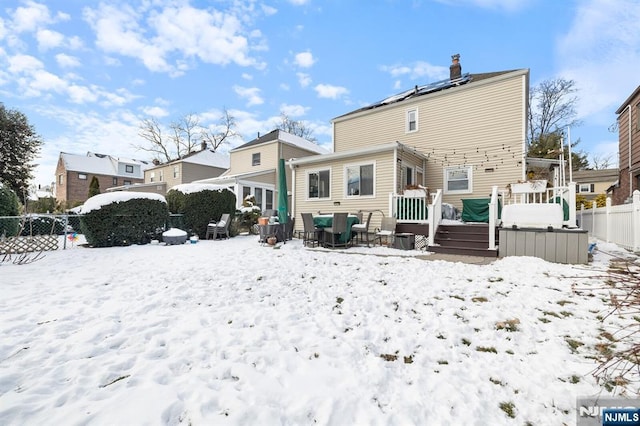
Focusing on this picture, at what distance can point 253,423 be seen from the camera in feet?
5.76

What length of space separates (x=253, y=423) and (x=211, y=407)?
34 cm

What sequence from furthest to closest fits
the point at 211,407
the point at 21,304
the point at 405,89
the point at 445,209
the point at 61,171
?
the point at 61,171 → the point at 405,89 → the point at 445,209 → the point at 21,304 → the point at 211,407

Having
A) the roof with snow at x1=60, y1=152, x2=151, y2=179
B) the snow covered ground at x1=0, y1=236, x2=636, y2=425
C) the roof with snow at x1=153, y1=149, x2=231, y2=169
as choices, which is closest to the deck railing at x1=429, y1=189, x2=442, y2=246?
the snow covered ground at x1=0, y1=236, x2=636, y2=425

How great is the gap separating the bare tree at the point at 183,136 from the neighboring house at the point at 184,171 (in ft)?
17.0

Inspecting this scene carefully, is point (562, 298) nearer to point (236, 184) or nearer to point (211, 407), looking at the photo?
point (211, 407)

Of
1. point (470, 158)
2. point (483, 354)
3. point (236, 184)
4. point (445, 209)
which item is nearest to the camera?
point (483, 354)

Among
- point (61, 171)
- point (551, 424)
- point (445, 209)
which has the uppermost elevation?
point (61, 171)

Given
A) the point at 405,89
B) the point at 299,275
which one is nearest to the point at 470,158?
the point at 405,89

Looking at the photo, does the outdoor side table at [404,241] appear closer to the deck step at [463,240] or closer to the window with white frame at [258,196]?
the deck step at [463,240]

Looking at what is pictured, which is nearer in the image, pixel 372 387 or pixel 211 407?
pixel 211 407

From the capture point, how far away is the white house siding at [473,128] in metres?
10.9

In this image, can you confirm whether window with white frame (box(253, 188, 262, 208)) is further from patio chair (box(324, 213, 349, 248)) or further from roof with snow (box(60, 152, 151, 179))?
roof with snow (box(60, 152, 151, 179))

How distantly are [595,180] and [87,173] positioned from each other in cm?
5481

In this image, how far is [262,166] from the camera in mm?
21016
